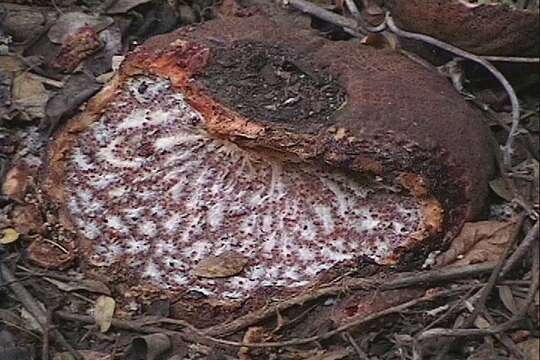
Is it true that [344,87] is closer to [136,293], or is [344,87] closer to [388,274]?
[388,274]

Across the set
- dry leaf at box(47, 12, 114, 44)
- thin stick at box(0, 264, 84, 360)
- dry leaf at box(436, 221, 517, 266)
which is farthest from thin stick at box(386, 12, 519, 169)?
thin stick at box(0, 264, 84, 360)

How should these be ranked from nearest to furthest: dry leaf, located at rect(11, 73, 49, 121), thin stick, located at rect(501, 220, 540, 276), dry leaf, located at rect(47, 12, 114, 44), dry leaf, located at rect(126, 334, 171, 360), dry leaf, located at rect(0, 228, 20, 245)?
thin stick, located at rect(501, 220, 540, 276), dry leaf, located at rect(126, 334, 171, 360), dry leaf, located at rect(0, 228, 20, 245), dry leaf, located at rect(11, 73, 49, 121), dry leaf, located at rect(47, 12, 114, 44)

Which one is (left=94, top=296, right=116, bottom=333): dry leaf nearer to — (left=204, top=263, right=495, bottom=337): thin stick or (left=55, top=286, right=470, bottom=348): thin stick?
(left=55, top=286, right=470, bottom=348): thin stick

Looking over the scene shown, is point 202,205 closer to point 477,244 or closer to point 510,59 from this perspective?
point 477,244

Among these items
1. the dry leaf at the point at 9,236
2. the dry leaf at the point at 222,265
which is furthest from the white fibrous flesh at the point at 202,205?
the dry leaf at the point at 9,236

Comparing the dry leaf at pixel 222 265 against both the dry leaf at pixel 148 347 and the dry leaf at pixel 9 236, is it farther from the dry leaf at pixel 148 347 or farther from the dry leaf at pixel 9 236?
Result: the dry leaf at pixel 9 236

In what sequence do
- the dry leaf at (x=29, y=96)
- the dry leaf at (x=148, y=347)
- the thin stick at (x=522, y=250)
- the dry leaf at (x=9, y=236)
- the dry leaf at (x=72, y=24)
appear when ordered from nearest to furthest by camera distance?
the thin stick at (x=522, y=250) → the dry leaf at (x=148, y=347) → the dry leaf at (x=9, y=236) → the dry leaf at (x=29, y=96) → the dry leaf at (x=72, y=24)

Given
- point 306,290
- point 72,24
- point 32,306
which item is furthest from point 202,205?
point 72,24
